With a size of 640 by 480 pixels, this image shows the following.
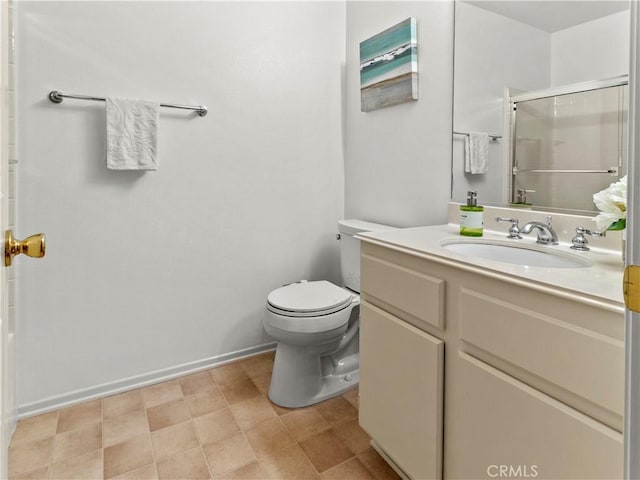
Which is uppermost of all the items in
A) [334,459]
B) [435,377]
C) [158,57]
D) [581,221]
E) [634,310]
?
[158,57]

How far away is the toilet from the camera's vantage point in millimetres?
1723

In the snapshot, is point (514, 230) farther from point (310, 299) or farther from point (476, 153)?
point (310, 299)

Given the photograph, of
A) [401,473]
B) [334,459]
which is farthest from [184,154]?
[401,473]

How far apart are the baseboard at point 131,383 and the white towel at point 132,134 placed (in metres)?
1.01

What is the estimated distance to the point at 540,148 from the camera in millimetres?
1408

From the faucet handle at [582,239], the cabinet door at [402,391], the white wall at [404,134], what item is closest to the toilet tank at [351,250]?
the white wall at [404,134]

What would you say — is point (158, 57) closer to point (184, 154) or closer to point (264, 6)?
point (184, 154)

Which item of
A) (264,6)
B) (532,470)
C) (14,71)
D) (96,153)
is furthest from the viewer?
(264,6)

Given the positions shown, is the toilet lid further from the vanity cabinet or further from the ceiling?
the ceiling

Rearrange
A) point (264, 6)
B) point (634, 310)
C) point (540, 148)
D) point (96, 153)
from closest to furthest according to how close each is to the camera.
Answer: point (634, 310) < point (540, 148) < point (96, 153) < point (264, 6)

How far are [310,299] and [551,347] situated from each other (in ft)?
3.73

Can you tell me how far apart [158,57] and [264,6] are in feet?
2.10

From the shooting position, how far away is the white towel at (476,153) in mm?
1639

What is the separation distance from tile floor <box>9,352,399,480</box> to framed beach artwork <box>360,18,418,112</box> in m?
1.45
